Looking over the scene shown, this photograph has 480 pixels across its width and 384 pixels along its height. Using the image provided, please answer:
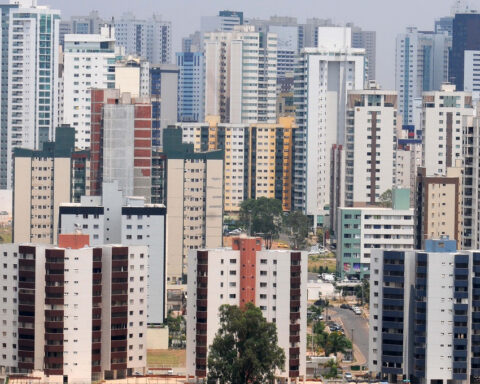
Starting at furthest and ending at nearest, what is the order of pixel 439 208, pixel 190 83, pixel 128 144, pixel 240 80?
pixel 190 83, pixel 240 80, pixel 128 144, pixel 439 208

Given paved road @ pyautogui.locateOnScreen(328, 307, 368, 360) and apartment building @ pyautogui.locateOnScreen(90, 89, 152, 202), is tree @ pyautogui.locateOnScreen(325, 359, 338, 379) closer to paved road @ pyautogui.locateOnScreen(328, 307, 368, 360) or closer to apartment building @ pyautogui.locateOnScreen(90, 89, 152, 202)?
paved road @ pyautogui.locateOnScreen(328, 307, 368, 360)

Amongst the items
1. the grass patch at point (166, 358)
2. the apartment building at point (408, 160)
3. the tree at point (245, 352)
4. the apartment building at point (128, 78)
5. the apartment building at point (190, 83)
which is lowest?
the grass patch at point (166, 358)

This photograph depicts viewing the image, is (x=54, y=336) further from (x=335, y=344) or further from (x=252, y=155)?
(x=252, y=155)

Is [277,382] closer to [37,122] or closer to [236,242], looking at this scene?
[236,242]

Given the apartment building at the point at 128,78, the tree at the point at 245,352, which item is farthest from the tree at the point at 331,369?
the apartment building at the point at 128,78

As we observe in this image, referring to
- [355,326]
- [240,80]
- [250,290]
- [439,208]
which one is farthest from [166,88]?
[250,290]

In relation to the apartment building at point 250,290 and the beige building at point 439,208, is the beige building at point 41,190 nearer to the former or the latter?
the beige building at point 439,208

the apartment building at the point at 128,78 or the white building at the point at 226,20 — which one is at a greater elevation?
the white building at the point at 226,20

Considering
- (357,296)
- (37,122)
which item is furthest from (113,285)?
(37,122)
